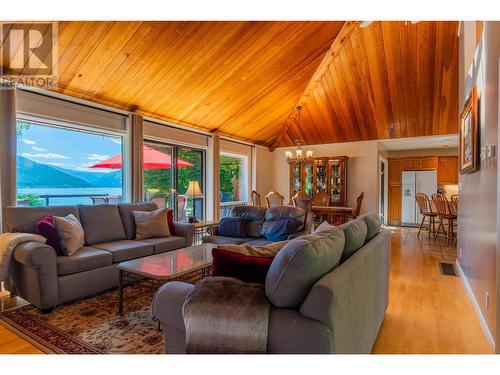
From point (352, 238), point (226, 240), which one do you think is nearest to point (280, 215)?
point (226, 240)

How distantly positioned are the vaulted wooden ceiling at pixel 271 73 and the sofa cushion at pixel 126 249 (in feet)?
7.29

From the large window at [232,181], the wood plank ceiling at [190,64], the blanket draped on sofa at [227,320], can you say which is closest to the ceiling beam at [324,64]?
the wood plank ceiling at [190,64]

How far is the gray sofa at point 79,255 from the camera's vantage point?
258 centimetres

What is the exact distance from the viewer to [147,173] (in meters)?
5.33

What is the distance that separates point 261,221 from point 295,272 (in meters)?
2.89

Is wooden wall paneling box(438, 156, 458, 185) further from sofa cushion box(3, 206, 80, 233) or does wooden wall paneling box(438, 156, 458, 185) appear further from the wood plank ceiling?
sofa cushion box(3, 206, 80, 233)

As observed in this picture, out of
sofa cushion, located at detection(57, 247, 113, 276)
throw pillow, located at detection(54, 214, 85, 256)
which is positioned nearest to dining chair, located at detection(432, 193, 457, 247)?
sofa cushion, located at detection(57, 247, 113, 276)

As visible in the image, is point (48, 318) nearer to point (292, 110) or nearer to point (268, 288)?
point (268, 288)

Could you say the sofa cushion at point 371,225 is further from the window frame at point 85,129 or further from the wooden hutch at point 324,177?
the wooden hutch at point 324,177

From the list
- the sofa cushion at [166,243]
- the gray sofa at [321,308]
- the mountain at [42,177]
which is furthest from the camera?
the mountain at [42,177]

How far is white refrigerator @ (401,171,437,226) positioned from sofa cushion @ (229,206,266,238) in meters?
6.02

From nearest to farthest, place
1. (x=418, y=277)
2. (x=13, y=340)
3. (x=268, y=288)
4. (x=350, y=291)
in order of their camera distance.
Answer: (x=268, y=288) → (x=350, y=291) → (x=13, y=340) → (x=418, y=277)
